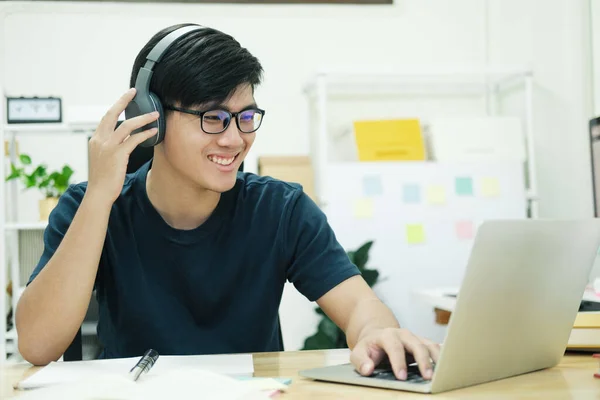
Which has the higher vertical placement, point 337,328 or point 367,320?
point 367,320

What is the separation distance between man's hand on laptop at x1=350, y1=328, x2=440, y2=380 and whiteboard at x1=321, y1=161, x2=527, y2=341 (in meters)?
1.97

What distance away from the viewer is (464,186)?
300 cm

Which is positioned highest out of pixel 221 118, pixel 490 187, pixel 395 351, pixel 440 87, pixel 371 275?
pixel 440 87

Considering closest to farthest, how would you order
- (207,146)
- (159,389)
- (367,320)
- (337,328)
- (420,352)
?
(159,389), (420,352), (367,320), (207,146), (337,328)

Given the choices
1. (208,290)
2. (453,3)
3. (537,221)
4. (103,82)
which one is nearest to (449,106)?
(453,3)

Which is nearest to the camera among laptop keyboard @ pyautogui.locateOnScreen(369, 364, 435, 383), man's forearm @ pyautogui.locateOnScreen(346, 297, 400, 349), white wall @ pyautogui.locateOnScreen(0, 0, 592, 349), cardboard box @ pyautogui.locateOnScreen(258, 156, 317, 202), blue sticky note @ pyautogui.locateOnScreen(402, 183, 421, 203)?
laptop keyboard @ pyautogui.locateOnScreen(369, 364, 435, 383)

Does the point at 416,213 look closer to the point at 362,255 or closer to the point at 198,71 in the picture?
the point at 362,255

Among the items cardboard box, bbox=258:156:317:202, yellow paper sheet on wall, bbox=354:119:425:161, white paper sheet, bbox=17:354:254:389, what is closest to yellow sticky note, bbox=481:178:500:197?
yellow paper sheet on wall, bbox=354:119:425:161

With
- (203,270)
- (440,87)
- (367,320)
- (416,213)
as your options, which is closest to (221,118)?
(203,270)

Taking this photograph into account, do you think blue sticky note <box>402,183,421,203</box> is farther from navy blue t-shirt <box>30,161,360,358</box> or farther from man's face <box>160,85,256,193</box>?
man's face <box>160,85,256,193</box>

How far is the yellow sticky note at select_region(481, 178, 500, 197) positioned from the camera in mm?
3006

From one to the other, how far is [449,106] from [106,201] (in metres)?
2.70

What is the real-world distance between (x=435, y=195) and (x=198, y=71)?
1926mm

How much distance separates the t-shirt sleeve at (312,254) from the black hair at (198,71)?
27cm
